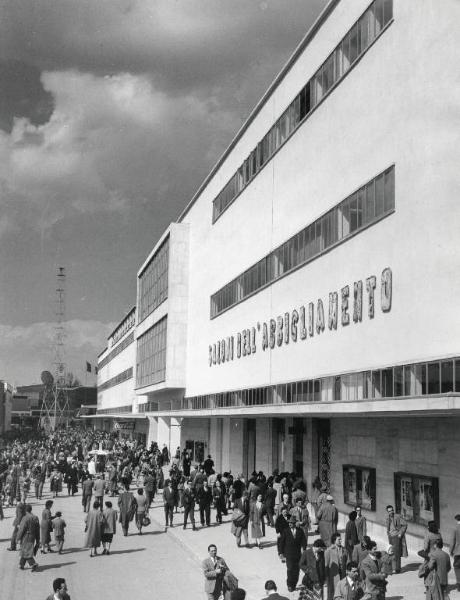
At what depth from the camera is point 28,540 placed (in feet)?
62.0

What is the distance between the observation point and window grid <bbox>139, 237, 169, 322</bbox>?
2244 inches

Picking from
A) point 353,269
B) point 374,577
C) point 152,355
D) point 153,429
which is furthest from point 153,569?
point 153,429

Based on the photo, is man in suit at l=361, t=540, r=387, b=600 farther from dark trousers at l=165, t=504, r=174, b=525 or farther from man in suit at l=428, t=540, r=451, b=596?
dark trousers at l=165, t=504, r=174, b=525

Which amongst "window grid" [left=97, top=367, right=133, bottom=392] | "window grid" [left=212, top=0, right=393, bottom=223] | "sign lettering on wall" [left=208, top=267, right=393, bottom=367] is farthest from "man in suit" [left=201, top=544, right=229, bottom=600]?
"window grid" [left=97, top=367, right=133, bottom=392]

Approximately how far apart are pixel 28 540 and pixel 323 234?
15077mm

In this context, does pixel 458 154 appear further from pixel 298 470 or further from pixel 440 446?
pixel 298 470

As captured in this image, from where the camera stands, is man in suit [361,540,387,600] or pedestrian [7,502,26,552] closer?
man in suit [361,540,387,600]

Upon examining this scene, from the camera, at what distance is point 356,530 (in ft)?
56.7

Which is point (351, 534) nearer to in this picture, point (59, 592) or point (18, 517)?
point (59, 592)

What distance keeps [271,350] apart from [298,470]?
5.71 meters

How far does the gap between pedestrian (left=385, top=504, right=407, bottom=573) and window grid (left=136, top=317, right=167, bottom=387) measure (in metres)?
37.8

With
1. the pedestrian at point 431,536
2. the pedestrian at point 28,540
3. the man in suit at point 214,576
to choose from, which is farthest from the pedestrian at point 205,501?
the man in suit at point 214,576

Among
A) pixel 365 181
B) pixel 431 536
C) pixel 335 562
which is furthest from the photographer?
pixel 365 181

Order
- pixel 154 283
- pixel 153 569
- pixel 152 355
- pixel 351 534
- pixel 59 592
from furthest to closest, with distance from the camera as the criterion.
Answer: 1. pixel 154 283
2. pixel 152 355
3. pixel 153 569
4. pixel 351 534
5. pixel 59 592
